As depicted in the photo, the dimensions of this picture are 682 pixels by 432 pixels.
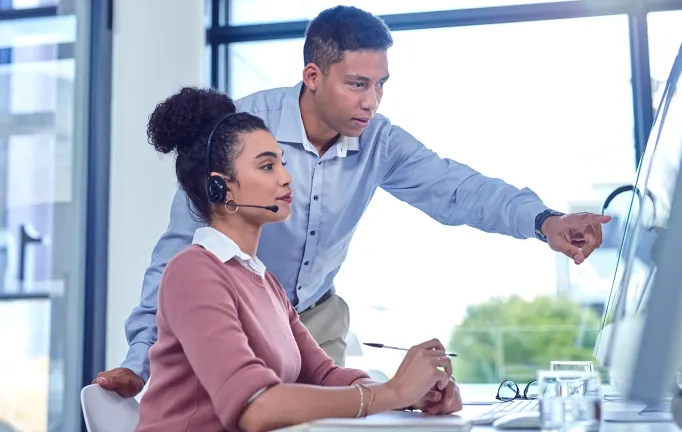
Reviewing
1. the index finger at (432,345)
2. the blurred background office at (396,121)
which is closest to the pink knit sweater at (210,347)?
the index finger at (432,345)

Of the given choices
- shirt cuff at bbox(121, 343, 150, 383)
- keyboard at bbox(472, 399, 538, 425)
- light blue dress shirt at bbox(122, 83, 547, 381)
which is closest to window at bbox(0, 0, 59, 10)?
light blue dress shirt at bbox(122, 83, 547, 381)

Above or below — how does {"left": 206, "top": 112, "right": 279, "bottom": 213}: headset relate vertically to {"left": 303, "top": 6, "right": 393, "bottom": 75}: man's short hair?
below

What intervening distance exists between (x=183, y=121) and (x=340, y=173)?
2.18 ft

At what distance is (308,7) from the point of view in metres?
3.69

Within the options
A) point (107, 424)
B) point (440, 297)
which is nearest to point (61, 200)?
point (440, 297)

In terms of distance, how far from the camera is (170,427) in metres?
1.22

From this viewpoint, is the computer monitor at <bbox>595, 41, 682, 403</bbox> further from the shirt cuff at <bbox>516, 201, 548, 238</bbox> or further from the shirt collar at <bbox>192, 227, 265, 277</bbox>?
the shirt collar at <bbox>192, 227, 265, 277</bbox>

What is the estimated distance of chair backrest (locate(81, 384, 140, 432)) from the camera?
4.59ft

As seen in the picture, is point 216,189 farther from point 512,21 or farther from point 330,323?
point 512,21

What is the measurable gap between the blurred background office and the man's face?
4.39 ft

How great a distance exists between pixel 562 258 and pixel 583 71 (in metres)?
0.79

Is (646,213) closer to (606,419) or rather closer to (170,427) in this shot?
(606,419)

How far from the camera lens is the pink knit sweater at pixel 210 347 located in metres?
1.13

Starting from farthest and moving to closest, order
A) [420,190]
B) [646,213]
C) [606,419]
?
1. [420,190]
2. [606,419]
3. [646,213]
